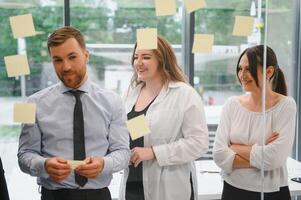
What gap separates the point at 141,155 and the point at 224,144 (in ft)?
1.31

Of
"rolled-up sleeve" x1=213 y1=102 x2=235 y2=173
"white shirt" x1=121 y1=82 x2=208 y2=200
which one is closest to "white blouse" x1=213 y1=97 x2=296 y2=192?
"rolled-up sleeve" x1=213 y1=102 x2=235 y2=173

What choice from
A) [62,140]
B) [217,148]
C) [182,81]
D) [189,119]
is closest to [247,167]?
[217,148]

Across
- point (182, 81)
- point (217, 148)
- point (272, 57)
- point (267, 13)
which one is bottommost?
point (217, 148)

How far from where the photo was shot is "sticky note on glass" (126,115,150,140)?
→ 67.3 inches

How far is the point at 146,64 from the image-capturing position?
1772mm

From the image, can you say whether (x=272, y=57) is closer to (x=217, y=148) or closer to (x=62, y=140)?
(x=217, y=148)

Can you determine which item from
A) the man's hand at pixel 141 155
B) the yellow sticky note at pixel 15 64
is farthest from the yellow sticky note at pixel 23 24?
the man's hand at pixel 141 155

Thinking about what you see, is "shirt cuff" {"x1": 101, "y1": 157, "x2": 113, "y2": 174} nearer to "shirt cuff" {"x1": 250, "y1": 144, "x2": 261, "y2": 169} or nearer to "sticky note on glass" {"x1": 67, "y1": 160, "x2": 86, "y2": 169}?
"sticky note on glass" {"x1": 67, "y1": 160, "x2": 86, "y2": 169}

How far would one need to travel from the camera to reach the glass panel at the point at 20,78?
192cm

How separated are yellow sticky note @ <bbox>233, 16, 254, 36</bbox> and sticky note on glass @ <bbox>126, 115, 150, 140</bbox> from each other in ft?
1.94

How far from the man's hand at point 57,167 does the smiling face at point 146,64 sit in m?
0.58

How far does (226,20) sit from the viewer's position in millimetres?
2340

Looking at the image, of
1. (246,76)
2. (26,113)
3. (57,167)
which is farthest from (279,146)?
(26,113)

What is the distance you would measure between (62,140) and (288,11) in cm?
140
